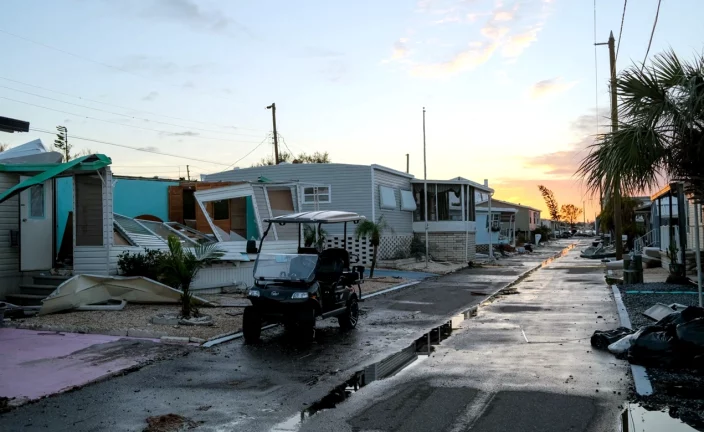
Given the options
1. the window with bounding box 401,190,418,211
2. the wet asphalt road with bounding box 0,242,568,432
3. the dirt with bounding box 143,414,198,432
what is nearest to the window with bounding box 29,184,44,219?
the wet asphalt road with bounding box 0,242,568,432

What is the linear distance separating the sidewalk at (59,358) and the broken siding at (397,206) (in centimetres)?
2066

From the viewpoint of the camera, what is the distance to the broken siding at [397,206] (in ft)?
100

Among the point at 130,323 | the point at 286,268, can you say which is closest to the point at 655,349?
the point at 286,268

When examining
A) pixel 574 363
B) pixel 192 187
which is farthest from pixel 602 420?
pixel 192 187

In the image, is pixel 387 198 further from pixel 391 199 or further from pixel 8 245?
pixel 8 245

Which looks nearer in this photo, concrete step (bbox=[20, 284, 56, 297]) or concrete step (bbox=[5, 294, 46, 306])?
concrete step (bbox=[5, 294, 46, 306])

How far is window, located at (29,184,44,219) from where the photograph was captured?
1492 centimetres

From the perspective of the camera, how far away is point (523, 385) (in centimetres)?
751

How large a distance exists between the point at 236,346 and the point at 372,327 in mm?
3209

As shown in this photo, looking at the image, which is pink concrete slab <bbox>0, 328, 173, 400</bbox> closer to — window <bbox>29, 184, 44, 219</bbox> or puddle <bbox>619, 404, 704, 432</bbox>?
window <bbox>29, 184, 44, 219</bbox>

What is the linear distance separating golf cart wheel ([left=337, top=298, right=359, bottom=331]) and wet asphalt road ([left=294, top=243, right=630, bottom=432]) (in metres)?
2.01

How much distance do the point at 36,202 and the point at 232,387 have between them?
9.91 metres

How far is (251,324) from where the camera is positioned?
35.0 ft

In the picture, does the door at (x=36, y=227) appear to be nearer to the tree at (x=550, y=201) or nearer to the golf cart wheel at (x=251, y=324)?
the golf cart wheel at (x=251, y=324)
